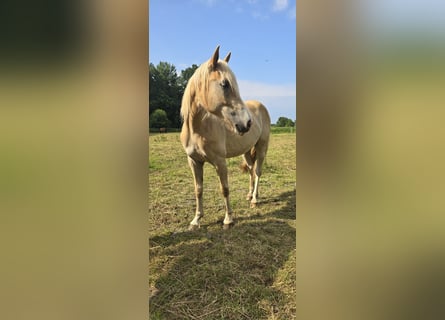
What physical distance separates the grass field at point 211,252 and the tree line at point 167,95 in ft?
0.36

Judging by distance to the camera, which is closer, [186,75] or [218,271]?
[218,271]

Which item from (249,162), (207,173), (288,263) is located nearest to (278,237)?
(288,263)

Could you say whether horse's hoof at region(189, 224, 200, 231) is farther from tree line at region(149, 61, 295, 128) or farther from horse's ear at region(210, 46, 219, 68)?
horse's ear at region(210, 46, 219, 68)

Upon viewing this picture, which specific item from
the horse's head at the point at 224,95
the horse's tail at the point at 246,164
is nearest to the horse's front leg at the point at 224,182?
the horse's head at the point at 224,95

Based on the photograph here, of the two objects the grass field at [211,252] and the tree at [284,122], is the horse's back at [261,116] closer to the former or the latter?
the grass field at [211,252]

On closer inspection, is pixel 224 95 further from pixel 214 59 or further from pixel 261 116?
pixel 261 116

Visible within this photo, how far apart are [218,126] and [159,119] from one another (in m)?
0.74

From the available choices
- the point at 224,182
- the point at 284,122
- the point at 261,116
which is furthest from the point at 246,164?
the point at 284,122

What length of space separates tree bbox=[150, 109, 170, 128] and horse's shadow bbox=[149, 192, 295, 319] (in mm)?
788

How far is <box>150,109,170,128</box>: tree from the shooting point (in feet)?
4.93

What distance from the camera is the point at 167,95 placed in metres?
1.58
